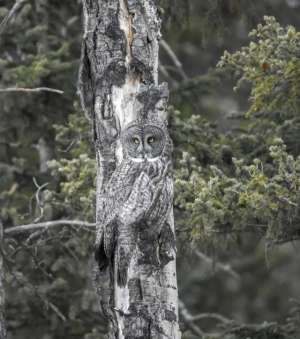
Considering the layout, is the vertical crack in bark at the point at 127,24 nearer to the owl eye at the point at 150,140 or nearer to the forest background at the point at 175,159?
the owl eye at the point at 150,140

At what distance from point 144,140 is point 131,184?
33 cm

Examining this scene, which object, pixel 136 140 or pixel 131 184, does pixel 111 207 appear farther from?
pixel 136 140

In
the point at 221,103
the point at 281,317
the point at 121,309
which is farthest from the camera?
the point at 221,103

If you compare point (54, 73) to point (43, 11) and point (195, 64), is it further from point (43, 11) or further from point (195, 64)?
point (195, 64)

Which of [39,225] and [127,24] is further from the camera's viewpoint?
[39,225]

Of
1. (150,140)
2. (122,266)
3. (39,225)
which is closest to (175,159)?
(39,225)

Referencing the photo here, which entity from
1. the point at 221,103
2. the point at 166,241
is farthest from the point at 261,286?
the point at 166,241

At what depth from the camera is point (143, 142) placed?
27.3ft

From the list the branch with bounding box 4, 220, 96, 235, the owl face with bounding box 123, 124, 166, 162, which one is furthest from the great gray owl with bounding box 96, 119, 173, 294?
the branch with bounding box 4, 220, 96, 235

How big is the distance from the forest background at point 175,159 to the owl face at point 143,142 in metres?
1.41

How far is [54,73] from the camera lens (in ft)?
40.1

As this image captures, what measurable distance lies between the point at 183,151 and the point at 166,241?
238cm

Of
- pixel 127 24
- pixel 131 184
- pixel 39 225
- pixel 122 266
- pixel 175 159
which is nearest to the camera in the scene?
pixel 122 266

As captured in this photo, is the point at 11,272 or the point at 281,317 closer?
the point at 11,272
